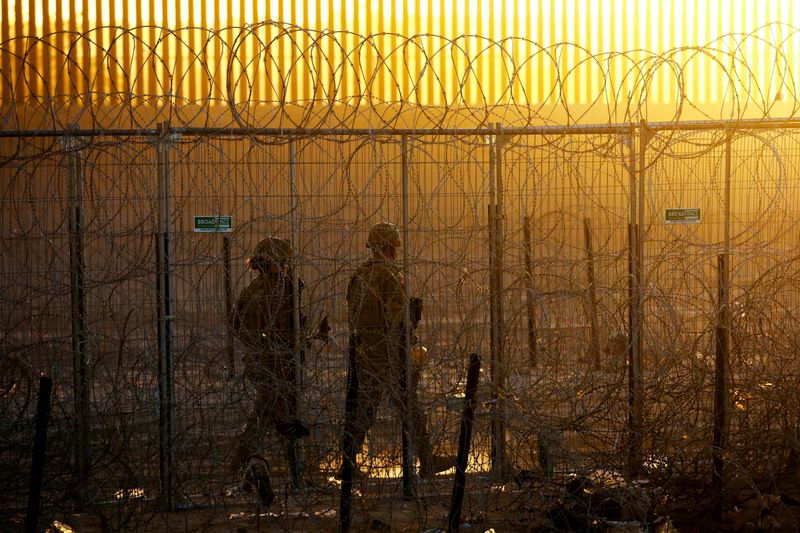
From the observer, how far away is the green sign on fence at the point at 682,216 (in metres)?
6.87

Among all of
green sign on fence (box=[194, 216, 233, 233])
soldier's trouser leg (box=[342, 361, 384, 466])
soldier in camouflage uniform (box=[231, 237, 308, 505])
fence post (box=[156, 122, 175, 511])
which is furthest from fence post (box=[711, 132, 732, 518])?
fence post (box=[156, 122, 175, 511])

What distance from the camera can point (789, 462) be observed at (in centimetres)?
660

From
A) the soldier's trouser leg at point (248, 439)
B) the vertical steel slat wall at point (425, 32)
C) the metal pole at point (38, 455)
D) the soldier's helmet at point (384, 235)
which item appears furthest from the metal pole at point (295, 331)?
the vertical steel slat wall at point (425, 32)

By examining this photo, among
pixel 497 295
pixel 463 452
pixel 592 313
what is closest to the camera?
pixel 463 452

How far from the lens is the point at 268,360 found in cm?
682

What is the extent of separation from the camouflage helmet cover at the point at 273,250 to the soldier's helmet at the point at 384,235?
55 centimetres

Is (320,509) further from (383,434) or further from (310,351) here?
(310,351)

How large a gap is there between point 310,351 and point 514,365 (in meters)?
1.50

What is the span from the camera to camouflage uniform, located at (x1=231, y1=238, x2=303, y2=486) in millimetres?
6516

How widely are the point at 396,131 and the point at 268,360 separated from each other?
5.59ft

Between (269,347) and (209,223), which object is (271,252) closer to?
(209,223)

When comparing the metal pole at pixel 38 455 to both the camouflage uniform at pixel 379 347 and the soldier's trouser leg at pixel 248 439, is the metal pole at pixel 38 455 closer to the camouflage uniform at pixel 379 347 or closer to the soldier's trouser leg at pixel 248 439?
the soldier's trouser leg at pixel 248 439

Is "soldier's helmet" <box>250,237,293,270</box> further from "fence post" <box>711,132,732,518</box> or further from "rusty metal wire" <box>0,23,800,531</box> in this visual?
"fence post" <box>711,132,732,518</box>

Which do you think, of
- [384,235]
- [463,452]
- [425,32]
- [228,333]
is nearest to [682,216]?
[384,235]
